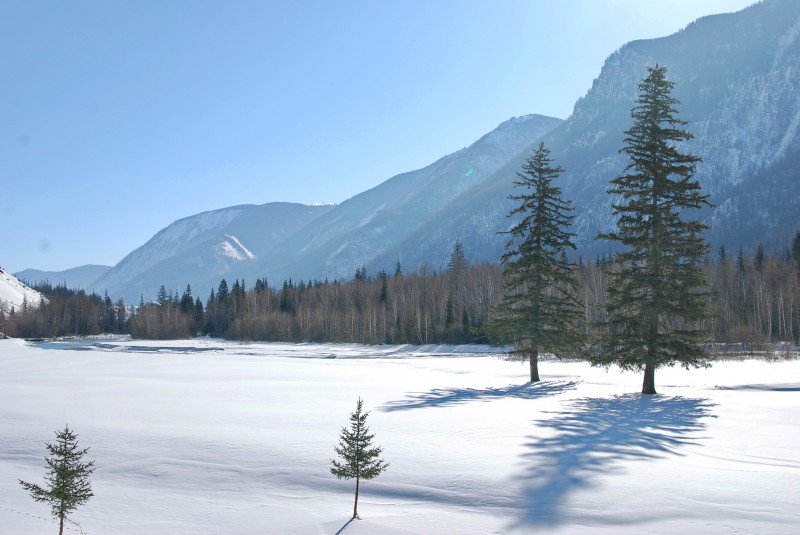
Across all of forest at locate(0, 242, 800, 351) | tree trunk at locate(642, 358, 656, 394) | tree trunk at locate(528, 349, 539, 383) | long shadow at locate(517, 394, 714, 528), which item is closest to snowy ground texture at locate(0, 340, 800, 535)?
long shadow at locate(517, 394, 714, 528)

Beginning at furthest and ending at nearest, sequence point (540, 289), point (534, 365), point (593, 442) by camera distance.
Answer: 1. point (540, 289)
2. point (534, 365)
3. point (593, 442)

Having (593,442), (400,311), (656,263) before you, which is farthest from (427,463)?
(400,311)

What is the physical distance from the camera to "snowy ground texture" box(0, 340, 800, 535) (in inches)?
326

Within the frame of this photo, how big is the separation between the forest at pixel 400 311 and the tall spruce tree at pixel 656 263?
2727 millimetres

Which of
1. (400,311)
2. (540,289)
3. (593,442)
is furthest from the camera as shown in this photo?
(400,311)

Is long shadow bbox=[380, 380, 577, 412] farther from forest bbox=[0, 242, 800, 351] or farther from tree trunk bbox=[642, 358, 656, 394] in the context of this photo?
forest bbox=[0, 242, 800, 351]

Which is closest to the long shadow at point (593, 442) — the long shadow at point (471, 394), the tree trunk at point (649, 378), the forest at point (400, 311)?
the tree trunk at point (649, 378)

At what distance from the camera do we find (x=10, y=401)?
20734 millimetres

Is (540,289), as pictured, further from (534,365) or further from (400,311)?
(400,311)

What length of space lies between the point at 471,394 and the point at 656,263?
11107 millimetres

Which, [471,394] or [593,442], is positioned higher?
[593,442]

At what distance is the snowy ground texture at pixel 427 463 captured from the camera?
27.1ft

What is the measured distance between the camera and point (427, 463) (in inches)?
447

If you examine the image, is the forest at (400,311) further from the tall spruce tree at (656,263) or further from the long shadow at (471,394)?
the long shadow at (471,394)
